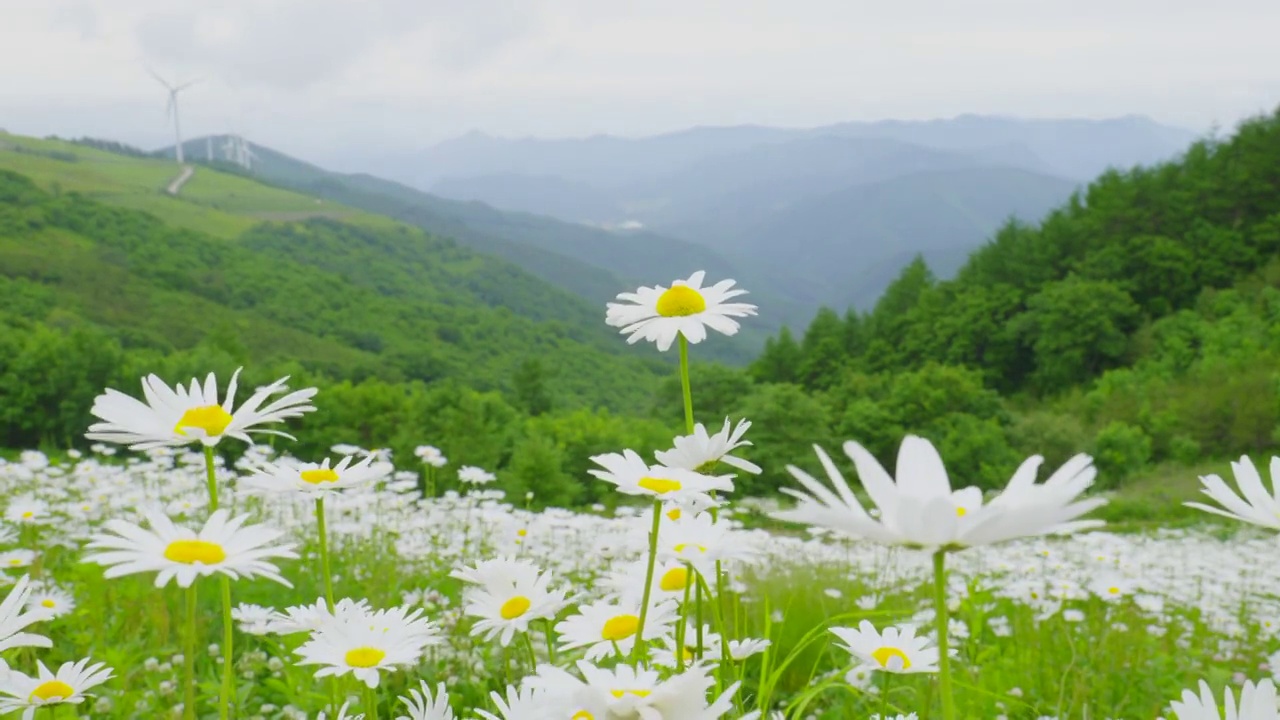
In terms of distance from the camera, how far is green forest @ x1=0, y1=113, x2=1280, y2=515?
813 inches

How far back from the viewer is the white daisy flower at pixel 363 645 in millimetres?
1293

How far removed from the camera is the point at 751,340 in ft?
500

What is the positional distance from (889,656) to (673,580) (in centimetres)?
38

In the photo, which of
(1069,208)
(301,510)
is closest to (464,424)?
(301,510)

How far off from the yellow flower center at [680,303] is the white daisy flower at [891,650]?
647 millimetres

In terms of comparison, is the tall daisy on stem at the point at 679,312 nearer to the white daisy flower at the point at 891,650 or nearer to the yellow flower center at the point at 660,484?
the white daisy flower at the point at 891,650

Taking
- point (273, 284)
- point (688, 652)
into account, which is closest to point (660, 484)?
point (688, 652)

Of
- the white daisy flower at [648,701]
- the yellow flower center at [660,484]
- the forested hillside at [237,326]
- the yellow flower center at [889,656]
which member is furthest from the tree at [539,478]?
the white daisy flower at [648,701]

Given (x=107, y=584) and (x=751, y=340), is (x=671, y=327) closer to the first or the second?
(x=107, y=584)

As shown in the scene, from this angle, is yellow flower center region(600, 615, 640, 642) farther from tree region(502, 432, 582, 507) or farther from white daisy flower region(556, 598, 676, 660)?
tree region(502, 432, 582, 507)

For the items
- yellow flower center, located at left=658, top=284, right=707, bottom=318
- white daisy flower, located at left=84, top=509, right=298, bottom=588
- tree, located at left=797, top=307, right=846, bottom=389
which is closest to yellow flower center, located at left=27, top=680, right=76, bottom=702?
white daisy flower, located at left=84, top=509, right=298, bottom=588

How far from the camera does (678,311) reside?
178 cm

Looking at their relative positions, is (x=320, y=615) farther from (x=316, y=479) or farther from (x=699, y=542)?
(x=699, y=542)

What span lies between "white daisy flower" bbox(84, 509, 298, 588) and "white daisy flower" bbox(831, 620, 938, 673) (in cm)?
90
